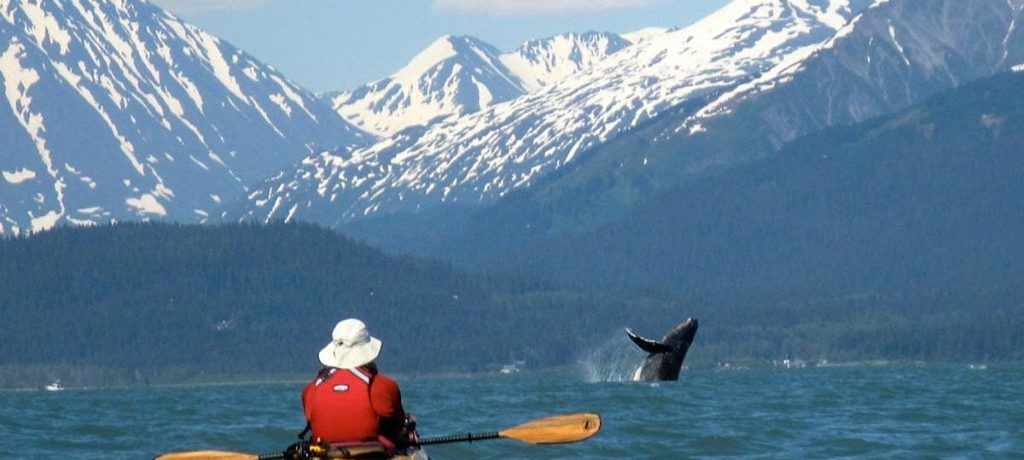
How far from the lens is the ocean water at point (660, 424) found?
86938mm

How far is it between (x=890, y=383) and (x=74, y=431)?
2691 inches

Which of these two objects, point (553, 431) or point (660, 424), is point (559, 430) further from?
point (660, 424)

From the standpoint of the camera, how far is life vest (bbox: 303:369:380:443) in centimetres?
4903

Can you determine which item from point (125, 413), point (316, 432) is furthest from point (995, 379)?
Answer: point (316, 432)

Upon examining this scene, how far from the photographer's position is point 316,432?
49438 millimetres

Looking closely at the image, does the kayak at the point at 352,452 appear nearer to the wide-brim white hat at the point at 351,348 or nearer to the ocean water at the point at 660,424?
the wide-brim white hat at the point at 351,348

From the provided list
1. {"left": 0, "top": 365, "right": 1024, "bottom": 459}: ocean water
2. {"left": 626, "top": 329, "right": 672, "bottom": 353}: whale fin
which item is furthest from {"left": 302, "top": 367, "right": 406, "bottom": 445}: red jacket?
{"left": 626, "top": 329, "right": 672, "bottom": 353}: whale fin

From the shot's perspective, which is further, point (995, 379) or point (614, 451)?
point (995, 379)

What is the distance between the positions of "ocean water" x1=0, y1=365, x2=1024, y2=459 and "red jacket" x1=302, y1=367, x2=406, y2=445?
115ft

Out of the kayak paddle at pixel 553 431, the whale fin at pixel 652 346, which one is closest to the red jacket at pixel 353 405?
the kayak paddle at pixel 553 431

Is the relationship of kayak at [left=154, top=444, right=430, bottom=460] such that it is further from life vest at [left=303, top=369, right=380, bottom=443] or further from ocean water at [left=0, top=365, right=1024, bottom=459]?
ocean water at [left=0, top=365, right=1024, bottom=459]

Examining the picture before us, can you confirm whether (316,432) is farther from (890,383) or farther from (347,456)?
(890,383)

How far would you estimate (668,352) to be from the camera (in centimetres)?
16100

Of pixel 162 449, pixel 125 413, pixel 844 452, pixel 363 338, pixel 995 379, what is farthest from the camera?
pixel 995 379
